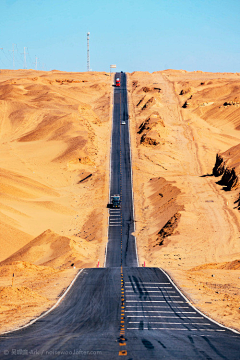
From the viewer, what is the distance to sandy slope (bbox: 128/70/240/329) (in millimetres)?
35219

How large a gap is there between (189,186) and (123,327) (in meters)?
45.1

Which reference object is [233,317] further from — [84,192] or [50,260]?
[84,192]

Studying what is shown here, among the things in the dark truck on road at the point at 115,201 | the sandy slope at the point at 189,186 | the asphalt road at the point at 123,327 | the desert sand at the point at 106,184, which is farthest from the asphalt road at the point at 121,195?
the asphalt road at the point at 123,327

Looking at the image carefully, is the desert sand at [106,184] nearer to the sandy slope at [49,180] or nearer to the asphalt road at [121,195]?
the sandy slope at [49,180]

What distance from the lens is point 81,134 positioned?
9638 centimetres

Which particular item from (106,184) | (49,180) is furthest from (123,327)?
(49,180)

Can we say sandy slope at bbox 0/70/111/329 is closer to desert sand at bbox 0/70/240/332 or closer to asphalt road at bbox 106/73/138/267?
desert sand at bbox 0/70/240/332

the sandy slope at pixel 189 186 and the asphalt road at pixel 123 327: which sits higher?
the sandy slope at pixel 189 186

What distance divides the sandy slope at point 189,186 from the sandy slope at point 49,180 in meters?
6.45

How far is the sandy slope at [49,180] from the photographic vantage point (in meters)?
37.7

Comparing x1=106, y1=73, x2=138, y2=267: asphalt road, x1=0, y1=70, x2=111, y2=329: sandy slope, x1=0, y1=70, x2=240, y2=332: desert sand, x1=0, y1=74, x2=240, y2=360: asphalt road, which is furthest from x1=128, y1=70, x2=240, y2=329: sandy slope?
x1=0, y1=70, x2=111, y2=329: sandy slope

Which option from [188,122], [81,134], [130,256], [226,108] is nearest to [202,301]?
[130,256]

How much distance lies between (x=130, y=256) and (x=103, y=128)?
191ft

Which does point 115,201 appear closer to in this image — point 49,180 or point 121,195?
point 121,195
